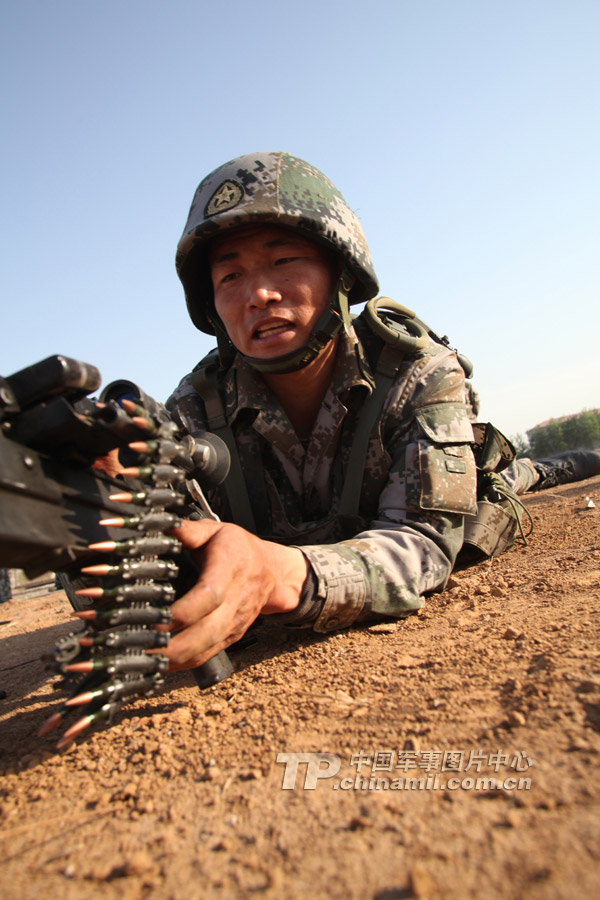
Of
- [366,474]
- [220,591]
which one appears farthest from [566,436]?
[220,591]

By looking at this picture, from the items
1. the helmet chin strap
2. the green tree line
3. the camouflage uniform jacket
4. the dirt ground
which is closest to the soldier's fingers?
the dirt ground

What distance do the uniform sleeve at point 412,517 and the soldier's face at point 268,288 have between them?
632 mm

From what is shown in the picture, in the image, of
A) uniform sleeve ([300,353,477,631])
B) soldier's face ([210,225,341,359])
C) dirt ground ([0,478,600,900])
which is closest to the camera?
dirt ground ([0,478,600,900])

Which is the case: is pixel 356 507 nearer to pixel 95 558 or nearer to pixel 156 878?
pixel 95 558

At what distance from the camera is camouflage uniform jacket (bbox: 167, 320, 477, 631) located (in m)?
2.29

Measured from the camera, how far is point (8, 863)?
1117mm

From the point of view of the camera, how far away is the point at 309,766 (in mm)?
1294

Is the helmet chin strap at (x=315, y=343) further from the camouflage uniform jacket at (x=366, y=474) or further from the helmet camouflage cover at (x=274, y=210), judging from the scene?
the helmet camouflage cover at (x=274, y=210)

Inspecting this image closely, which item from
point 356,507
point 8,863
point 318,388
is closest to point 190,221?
point 318,388

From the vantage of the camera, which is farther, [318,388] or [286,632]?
[318,388]

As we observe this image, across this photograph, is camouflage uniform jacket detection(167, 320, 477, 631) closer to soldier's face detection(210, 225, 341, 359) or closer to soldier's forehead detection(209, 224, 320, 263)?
soldier's face detection(210, 225, 341, 359)

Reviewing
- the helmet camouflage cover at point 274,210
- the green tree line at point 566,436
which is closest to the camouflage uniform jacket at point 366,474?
the helmet camouflage cover at point 274,210

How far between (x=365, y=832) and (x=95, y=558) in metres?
0.95

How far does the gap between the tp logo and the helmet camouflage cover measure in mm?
2448
